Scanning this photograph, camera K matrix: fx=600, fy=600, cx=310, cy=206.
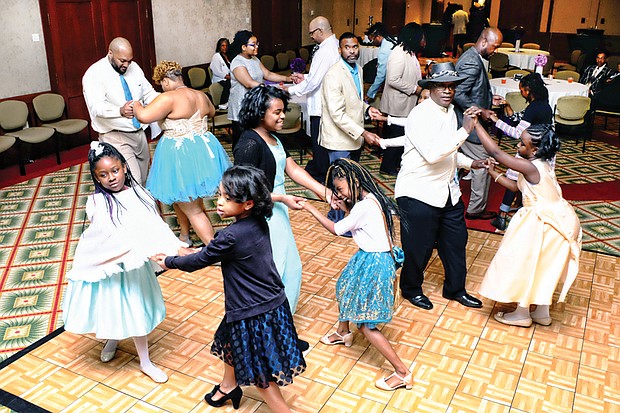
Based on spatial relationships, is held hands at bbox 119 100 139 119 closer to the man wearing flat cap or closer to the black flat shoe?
the man wearing flat cap

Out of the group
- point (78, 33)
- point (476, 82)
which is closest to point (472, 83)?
point (476, 82)

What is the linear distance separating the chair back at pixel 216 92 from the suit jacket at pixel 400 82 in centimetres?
290

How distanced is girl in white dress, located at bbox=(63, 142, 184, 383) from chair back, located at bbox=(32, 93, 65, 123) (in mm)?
5414

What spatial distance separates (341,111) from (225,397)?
3.20 m

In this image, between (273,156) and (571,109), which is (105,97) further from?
(571,109)

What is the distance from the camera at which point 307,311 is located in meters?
4.32

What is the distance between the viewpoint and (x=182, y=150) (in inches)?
191

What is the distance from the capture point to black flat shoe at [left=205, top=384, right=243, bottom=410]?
325cm

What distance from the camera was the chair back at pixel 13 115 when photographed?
24.9 feet

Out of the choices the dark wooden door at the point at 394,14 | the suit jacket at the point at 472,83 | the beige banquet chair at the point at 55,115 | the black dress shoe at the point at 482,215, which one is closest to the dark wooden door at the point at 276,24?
the beige banquet chair at the point at 55,115

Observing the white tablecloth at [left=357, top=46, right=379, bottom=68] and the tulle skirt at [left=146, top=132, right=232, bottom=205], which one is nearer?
the tulle skirt at [left=146, top=132, right=232, bottom=205]

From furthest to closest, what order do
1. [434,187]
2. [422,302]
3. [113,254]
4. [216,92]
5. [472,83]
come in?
[216,92], [472,83], [422,302], [434,187], [113,254]

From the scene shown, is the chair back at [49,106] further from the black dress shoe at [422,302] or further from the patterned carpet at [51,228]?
the black dress shoe at [422,302]

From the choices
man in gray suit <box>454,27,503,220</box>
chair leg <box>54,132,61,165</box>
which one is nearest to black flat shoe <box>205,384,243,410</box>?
man in gray suit <box>454,27,503,220</box>
